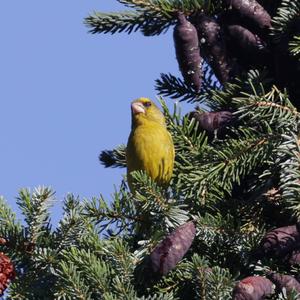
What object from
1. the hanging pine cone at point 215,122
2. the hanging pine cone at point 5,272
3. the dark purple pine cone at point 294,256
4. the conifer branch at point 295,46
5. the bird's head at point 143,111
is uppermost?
the bird's head at point 143,111

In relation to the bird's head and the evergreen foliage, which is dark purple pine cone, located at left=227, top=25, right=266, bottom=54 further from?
the bird's head

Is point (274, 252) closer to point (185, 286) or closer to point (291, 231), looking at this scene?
point (291, 231)

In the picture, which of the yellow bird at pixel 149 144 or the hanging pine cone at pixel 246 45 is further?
the yellow bird at pixel 149 144

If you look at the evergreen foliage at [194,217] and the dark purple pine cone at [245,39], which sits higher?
the dark purple pine cone at [245,39]

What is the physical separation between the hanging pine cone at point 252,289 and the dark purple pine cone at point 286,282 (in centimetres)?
5

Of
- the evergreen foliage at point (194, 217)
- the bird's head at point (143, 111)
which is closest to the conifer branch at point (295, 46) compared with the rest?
the evergreen foliage at point (194, 217)

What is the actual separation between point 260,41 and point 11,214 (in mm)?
1018

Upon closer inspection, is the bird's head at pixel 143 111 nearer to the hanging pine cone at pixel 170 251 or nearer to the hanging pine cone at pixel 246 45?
the hanging pine cone at pixel 246 45

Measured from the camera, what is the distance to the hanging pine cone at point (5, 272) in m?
2.38

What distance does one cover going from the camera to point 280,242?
90.0 inches

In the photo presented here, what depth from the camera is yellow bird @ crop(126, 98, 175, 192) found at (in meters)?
3.09

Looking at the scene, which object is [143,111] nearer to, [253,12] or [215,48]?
[215,48]

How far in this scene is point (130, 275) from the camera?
2.30 metres

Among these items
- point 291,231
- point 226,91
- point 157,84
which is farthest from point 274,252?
point 157,84
